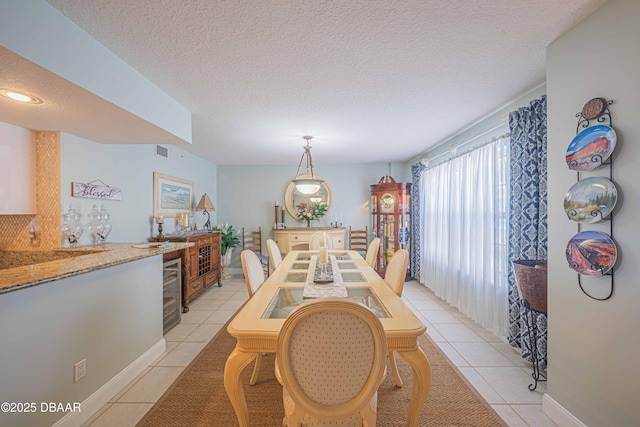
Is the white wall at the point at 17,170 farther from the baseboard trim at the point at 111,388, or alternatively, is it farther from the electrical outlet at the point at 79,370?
the baseboard trim at the point at 111,388

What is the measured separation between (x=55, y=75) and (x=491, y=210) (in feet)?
12.0

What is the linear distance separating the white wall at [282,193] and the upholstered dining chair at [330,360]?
470 cm

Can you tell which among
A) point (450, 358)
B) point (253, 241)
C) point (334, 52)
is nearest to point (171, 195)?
point (253, 241)

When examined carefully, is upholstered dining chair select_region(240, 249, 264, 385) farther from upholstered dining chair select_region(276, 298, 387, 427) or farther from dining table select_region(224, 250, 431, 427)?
upholstered dining chair select_region(276, 298, 387, 427)

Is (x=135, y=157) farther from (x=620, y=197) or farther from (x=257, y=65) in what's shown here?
(x=620, y=197)

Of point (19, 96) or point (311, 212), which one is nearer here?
point (19, 96)

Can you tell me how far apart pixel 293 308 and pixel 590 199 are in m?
1.80

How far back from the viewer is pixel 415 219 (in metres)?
5.03

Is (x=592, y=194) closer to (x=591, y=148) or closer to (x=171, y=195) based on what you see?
(x=591, y=148)

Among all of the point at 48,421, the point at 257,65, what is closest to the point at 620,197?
the point at 257,65

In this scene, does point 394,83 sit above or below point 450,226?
above

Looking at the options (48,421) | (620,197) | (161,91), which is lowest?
(48,421)

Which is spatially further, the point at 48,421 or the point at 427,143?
the point at 427,143

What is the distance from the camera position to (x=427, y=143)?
4.07 meters
